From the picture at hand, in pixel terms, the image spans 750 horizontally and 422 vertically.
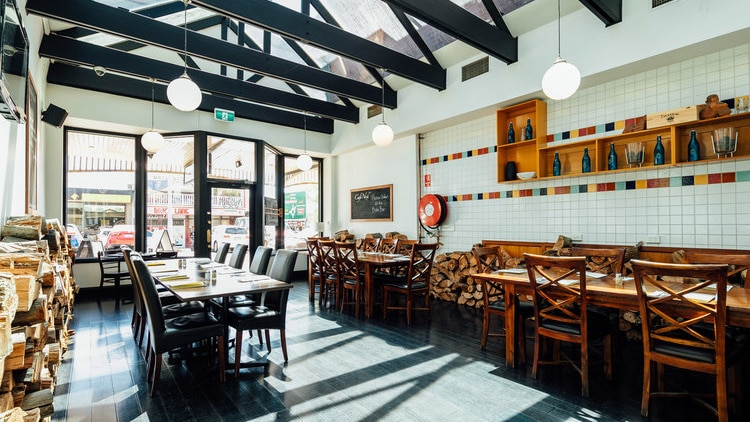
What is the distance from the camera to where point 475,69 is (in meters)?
5.32

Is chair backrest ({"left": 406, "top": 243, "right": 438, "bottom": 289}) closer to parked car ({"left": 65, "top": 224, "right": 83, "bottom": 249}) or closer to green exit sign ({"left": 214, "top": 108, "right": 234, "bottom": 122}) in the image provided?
green exit sign ({"left": 214, "top": 108, "right": 234, "bottom": 122})

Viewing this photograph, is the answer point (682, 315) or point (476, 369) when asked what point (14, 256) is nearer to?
point (476, 369)

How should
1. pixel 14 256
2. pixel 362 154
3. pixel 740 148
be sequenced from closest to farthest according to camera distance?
pixel 14 256, pixel 740 148, pixel 362 154

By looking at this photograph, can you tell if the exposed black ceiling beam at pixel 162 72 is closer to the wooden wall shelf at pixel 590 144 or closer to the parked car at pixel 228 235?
the parked car at pixel 228 235

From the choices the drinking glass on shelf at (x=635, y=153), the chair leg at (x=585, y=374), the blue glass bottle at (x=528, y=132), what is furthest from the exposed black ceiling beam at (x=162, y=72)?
the chair leg at (x=585, y=374)

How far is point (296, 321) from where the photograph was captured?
15.2 feet

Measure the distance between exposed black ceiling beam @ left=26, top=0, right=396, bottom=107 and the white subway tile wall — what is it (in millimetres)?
2282

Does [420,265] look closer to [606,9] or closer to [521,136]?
[521,136]

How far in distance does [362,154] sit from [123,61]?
440 cm

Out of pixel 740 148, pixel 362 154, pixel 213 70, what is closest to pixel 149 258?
pixel 213 70

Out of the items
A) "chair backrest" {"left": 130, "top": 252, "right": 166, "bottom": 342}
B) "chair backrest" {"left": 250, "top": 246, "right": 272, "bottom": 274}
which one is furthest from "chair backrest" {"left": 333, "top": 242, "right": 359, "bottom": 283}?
"chair backrest" {"left": 130, "top": 252, "right": 166, "bottom": 342}

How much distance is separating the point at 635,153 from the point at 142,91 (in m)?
7.05

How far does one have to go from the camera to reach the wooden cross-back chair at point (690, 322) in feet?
6.88

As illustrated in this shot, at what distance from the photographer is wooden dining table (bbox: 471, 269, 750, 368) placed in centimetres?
213
